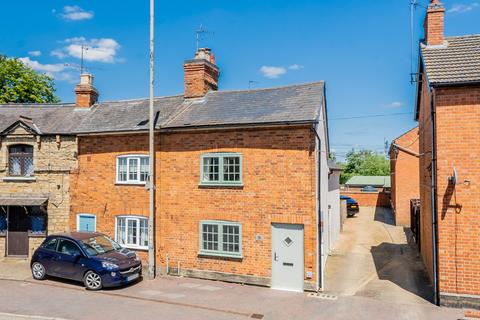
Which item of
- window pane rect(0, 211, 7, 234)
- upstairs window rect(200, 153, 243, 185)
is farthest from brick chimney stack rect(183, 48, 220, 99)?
window pane rect(0, 211, 7, 234)

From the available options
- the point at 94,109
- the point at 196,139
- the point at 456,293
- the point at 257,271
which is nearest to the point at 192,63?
the point at 196,139

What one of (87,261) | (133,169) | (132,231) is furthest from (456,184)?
(87,261)

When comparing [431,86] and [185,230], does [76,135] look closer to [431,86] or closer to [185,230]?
[185,230]

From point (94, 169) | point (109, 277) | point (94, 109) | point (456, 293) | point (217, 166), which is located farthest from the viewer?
point (94, 109)

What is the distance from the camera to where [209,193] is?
14.4m

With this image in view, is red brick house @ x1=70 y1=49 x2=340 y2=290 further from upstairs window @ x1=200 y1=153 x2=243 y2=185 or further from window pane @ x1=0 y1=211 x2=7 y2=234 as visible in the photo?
window pane @ x1=0 y1=211 x2=7 y2=234

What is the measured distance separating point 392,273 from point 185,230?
8.45 meters

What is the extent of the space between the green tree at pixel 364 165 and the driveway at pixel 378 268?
171 feet

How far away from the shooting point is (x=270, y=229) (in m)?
13.4

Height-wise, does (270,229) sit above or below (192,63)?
below

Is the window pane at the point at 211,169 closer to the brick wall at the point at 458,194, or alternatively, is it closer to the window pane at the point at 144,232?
the window pane at the point at 144,232

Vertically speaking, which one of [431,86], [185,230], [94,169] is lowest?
[185,230]

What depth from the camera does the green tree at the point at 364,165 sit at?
256ft

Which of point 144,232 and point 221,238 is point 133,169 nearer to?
point 144,232
